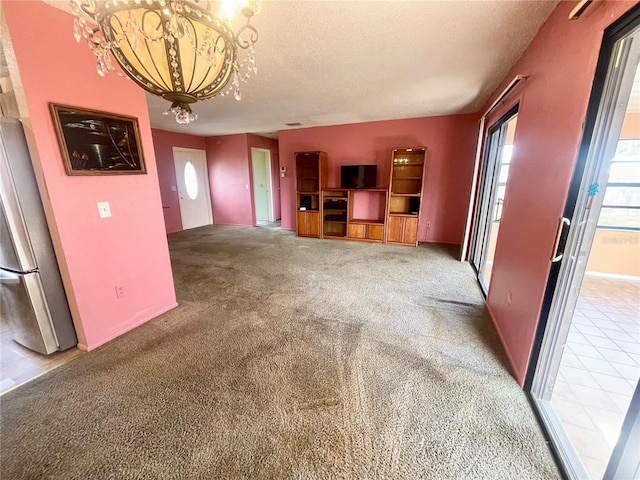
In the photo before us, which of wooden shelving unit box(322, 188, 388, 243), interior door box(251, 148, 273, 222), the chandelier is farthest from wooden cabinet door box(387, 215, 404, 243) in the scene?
the chandelier

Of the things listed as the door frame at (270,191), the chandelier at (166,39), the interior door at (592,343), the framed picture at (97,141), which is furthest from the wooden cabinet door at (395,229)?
the chandelier at (166,39)

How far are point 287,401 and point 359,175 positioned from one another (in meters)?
4.35

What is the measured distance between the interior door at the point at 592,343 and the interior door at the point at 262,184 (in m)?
6.42

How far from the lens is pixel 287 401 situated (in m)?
1.54

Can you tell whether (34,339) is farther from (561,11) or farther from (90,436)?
(561,11)

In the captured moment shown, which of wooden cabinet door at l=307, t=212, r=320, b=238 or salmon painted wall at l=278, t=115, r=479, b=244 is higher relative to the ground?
salmon painted wall at l=278, t=115, r=479, b=244

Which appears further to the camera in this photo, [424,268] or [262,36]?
[424,268]

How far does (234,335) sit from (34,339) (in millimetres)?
Answer: 1474

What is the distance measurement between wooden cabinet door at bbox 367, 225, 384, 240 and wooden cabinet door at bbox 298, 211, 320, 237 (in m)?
Result: 1.11

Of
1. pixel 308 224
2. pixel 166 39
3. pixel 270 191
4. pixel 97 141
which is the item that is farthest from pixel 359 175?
pixel 166 39

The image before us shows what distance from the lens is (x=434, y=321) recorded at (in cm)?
236

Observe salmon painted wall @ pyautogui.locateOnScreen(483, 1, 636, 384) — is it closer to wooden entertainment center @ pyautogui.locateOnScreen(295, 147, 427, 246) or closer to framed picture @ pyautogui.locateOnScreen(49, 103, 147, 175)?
wooden entertainment center @ pyautogui.locateOnScreen(295, 147, 427, 246)

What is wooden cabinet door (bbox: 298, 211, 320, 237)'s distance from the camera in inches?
219

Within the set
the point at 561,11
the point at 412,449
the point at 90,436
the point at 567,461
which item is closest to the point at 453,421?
the point at 412,449
